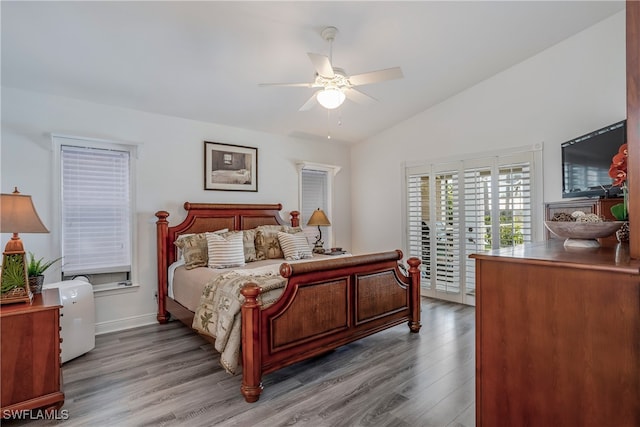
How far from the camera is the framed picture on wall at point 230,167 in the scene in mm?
4344

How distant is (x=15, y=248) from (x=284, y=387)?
6.94ft

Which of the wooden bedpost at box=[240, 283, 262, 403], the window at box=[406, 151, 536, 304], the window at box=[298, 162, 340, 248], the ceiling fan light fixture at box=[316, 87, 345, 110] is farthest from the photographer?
the window at box=[298, 162, 340, 248]

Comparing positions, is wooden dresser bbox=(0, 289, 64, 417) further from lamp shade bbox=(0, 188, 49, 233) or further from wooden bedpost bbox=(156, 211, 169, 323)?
wooden bedpost bbox=(156, 211, 169, 323)

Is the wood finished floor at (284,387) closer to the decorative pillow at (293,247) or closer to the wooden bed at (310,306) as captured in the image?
the wooden bed at (310,306)

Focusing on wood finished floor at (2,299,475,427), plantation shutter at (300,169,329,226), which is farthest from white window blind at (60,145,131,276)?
plantation shutter at (300,169,329,226)

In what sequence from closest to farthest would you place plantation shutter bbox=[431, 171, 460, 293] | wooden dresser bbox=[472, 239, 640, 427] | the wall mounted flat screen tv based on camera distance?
wooden dresser bbox=[472, 239, 640, 427] → the wall mounted flat screen tv → plantation shutter bbox=[431, 171, 460, 293]

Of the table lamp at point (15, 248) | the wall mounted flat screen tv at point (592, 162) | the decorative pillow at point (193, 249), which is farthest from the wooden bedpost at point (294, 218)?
the wall mounted flat screen tv at point (592, 162)

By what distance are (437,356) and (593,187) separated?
6.93ft

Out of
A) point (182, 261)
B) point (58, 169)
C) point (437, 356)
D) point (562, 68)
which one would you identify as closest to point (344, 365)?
point (437, 356)

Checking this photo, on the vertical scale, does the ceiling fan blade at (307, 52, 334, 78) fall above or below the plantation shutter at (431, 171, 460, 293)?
above

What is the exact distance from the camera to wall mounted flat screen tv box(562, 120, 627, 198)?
2.78 meters

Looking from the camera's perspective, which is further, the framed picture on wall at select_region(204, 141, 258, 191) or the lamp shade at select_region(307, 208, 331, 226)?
the lamp shade at select_region(307, 208, 331, 226)

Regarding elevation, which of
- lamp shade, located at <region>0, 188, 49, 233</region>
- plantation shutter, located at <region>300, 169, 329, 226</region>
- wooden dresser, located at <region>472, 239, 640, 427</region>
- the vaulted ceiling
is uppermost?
the vaulted ceiling

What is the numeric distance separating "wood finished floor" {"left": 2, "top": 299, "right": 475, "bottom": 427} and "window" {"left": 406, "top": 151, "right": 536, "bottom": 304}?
1.45 m
